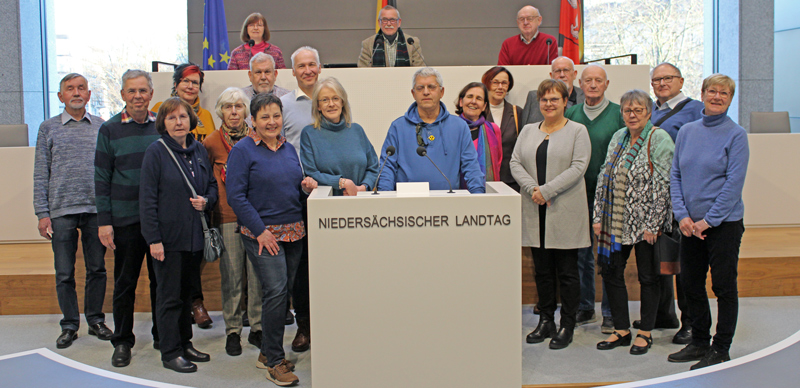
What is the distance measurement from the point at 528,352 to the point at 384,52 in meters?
2.75

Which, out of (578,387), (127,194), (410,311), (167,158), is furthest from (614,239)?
(127,194)

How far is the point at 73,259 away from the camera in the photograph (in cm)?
342

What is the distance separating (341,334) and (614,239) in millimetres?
1698

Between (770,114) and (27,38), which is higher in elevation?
(27,38)

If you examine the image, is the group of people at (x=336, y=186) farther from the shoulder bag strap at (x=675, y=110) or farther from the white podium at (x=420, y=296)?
the white podium at (x=420, y=296)

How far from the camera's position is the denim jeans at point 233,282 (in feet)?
10.3

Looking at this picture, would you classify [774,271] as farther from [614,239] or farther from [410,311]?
[410,311]

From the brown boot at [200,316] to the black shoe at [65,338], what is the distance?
67 centimetres

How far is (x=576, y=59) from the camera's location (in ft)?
18.6

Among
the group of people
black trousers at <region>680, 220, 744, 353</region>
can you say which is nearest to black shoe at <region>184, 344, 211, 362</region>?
the group of people

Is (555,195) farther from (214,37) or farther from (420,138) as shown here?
(214,37)

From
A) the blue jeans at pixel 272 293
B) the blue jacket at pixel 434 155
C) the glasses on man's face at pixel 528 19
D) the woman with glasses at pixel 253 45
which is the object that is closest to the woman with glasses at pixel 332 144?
the blue jacket at pixel 434 155

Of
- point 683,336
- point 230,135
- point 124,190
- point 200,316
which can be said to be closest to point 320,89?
point 230,135

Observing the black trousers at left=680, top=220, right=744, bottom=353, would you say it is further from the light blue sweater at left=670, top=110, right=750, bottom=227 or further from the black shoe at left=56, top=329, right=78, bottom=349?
the black shoe at left=56, top=329, right=78, bottom=349
